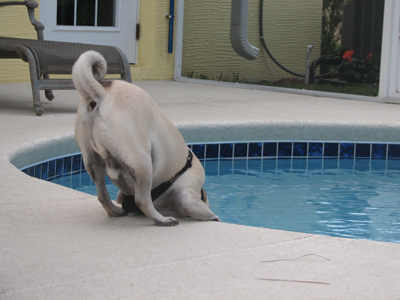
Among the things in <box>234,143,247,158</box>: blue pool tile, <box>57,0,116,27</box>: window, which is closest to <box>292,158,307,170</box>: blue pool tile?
<box>234,143,247,158</box>: blue pool tile

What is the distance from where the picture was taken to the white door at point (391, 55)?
5602mm

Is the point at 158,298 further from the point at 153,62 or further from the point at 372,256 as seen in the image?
the point at 153,62

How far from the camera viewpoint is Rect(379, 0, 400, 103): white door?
221 inches

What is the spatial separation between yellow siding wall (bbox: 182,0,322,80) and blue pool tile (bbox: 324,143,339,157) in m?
A: 3.89

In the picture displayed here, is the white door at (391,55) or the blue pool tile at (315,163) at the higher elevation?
the white door at (391,55)

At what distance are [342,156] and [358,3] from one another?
417cm

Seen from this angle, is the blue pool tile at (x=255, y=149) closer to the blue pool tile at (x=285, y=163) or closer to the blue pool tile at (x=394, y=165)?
the blue pool tile at (x=285, y=163)

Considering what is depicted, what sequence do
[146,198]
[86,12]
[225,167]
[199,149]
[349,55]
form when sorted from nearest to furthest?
1. [146,198]
2. [225,167]
3. [199,149]
4. [86,12]
5. [349,55]

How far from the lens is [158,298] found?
4.02 feet

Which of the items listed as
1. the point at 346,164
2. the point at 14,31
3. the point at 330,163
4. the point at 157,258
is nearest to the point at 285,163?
the point at 330,163

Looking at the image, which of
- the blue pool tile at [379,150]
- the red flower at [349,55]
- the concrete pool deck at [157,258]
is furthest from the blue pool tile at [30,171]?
the red flower at [349,55]

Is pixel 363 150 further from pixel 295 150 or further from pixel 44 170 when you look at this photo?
pixel 44 170

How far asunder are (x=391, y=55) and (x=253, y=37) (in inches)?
110

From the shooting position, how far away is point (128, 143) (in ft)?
5.37
